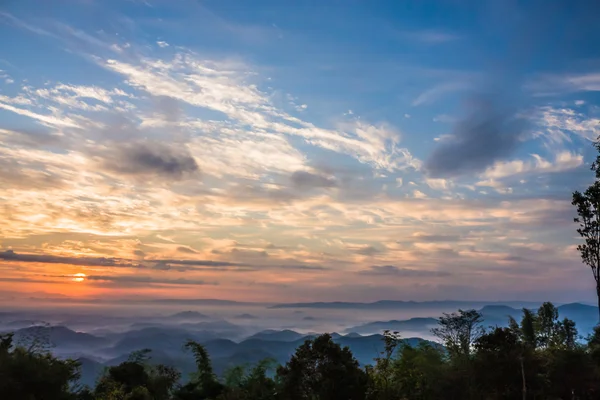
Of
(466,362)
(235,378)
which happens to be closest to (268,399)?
(235,378)

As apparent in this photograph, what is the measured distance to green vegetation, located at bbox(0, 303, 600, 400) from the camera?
24125mm

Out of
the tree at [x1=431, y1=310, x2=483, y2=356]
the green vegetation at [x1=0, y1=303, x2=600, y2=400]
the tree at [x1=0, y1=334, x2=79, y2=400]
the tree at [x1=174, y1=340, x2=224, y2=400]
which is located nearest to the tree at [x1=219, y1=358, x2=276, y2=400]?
the green vegetation at [x1=0, y1=303, x2=600, y2=400]

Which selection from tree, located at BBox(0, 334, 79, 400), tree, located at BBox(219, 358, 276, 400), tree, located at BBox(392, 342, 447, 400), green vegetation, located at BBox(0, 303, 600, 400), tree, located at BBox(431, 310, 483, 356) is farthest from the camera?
tree, located at BBox(431, 310, 483, 356)

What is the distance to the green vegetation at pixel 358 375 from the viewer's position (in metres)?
24.1

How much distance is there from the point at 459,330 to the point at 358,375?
55.9ft

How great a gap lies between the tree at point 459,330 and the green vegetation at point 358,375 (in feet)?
0.53

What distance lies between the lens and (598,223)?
29453mm

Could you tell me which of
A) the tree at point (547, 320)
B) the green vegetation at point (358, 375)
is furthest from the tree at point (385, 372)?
the tree at point (547, 320)

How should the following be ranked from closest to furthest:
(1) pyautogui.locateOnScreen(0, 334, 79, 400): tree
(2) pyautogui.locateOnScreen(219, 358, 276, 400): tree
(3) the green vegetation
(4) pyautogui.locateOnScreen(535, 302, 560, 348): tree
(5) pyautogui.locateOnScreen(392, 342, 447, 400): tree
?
(3) the green vegetation < (1) pyautogui.locateOnScreen(0, 334, 79, 400): tree < (5) pyautogui.locateOnScreen(392, 342, 447, 400): tree < (2) pyautogui.locateOnScreen(219, 358, 276, 400): tree < (4) pyautogui.locateOnScreen(535, 302, 560, 348): tree

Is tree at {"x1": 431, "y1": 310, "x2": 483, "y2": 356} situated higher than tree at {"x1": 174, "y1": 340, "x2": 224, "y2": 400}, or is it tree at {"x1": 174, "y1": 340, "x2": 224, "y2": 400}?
tree at {"x1": 431, "y1": 310, "x2": 483, "y2": 356}

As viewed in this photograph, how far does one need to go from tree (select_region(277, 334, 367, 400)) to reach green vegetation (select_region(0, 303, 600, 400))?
0.15 ft

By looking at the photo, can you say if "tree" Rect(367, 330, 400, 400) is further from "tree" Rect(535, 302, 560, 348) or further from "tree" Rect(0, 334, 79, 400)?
"tree" Rect(535, 302, 560, 348)

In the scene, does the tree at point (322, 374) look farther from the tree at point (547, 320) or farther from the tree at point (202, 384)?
the tree at point (547, 320)

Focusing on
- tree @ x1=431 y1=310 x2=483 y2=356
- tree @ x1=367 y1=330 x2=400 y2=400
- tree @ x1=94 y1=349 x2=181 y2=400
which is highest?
tree @ x1=431 y1=310 x2=483 y2=356
